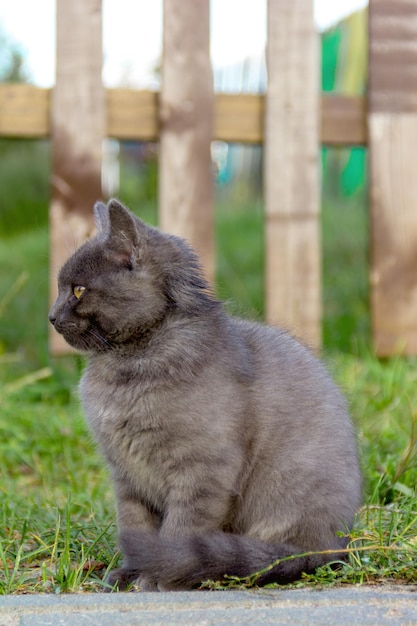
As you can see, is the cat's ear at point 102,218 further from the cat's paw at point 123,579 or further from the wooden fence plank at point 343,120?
the wooden fence plank at point 343,120

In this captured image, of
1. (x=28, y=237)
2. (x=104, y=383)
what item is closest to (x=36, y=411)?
(x=104, y=383)

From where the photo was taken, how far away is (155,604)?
1830mm

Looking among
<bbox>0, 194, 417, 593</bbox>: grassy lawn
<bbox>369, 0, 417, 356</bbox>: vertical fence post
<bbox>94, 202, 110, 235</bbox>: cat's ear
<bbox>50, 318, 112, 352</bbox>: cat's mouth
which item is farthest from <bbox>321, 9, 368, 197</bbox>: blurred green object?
<bbox>50, 318, 112, 352</bbox>: cat's mouth

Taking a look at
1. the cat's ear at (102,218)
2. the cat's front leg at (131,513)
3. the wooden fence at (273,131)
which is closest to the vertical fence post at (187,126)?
the wooden fence at (273,131)

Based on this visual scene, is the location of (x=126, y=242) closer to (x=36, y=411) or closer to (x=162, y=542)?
(x=162, y=542)

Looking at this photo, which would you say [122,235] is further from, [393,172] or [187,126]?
[393,172]

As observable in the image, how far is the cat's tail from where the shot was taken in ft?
6.40

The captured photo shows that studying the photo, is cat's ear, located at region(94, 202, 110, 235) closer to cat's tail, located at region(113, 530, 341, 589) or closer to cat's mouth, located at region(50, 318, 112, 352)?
cat's mouth, located at region(50, 318, 112, 352)

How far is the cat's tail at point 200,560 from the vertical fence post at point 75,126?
2.02 m

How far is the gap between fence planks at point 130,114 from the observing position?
3873mm

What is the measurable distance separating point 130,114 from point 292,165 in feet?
2.52

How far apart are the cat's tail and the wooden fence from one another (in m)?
1.87

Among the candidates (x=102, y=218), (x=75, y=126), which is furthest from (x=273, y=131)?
(x=102, y=218)

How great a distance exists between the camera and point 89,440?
340cm
